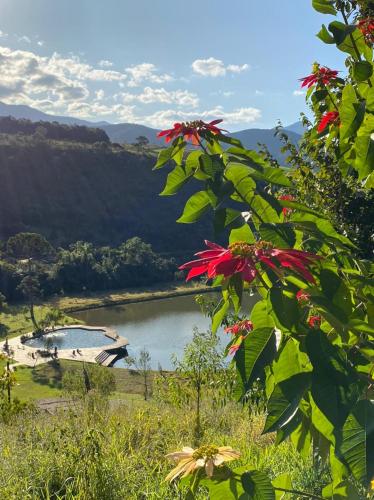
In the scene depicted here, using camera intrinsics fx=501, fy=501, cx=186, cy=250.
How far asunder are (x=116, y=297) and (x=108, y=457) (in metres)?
46.2

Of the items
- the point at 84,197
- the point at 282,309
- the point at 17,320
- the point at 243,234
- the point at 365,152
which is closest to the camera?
the point at 282,309

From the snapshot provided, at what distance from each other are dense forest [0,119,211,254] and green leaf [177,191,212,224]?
62.3 metres

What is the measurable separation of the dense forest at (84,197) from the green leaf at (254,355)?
205 feet

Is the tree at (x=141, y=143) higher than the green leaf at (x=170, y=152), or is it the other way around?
the tree at (x=141, y=143)

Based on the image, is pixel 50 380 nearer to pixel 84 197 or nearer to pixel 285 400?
pixel 285 400

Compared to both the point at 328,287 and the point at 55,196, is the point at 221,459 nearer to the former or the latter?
the point at 328,287

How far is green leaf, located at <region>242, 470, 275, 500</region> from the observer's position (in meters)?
0.82

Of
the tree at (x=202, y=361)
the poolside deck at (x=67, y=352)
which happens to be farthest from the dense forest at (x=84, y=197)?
the tree at (x=202, y=361)

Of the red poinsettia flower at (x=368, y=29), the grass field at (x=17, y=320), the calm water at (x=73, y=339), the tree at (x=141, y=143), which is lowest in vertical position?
the calm water at (x=73, y=339)

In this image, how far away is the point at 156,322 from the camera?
128ft

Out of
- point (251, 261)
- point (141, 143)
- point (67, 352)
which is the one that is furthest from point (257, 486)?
point (141, 143)

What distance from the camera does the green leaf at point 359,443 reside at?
2.00 feet

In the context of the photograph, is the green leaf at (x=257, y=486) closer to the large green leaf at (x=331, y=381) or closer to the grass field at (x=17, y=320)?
the large green leaf at (x=331, y=381)

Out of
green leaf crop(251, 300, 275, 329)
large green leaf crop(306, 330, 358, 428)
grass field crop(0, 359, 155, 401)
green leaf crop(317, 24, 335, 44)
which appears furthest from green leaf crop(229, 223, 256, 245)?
grass field crop(0, 359, 155, 401)
